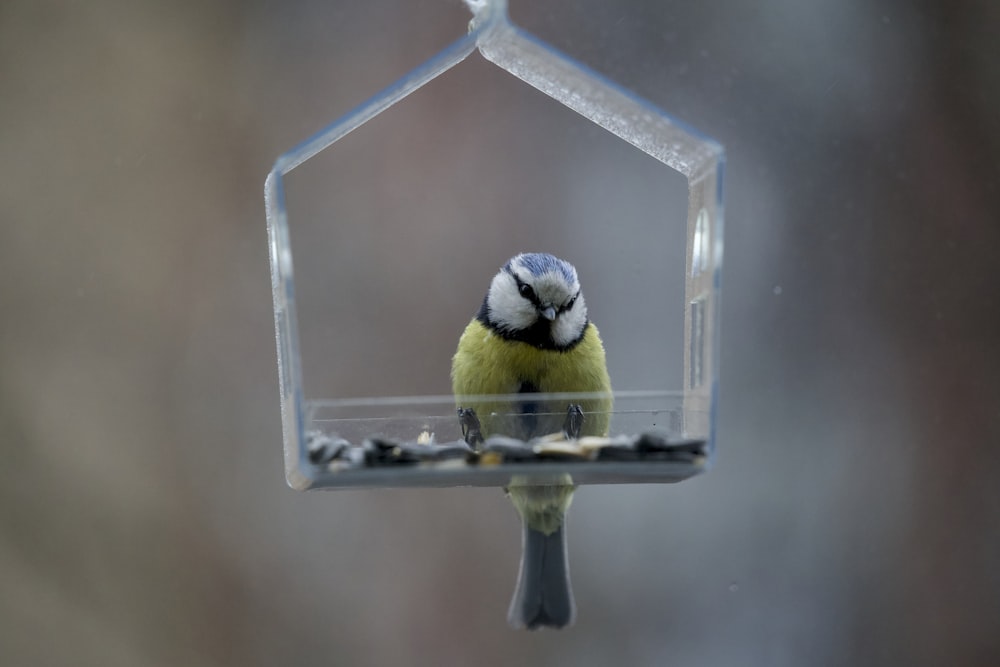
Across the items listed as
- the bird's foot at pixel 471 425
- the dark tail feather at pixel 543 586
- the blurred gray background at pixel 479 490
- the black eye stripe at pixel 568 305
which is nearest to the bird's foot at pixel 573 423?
the bird's foot at pixel 471 425

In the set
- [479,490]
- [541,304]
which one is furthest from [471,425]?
[479,490]

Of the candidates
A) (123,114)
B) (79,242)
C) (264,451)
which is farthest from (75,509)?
(123,114)

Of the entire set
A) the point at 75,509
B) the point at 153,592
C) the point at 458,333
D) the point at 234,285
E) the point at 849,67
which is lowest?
the point at 153,592

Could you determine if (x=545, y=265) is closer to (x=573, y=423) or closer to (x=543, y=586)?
(x=573, y=423)

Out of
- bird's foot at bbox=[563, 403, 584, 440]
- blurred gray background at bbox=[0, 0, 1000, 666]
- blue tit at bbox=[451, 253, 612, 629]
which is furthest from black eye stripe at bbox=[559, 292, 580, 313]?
A: blurred gray background at bbox=[0, 0, 1000, 666]

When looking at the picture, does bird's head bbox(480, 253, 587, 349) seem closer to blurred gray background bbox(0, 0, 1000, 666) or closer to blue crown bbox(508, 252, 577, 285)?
blue crown bbox(508, 252, 577, 285)

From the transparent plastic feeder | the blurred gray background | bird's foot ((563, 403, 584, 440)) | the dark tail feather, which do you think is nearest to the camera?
the transparent plastic feeder

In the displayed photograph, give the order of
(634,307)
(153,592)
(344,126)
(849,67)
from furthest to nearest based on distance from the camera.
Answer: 1. (153,592)
2. (849,67)
3. (634,307)
4. (344,126)

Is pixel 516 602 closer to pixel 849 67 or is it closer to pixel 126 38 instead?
pixel 849 67
